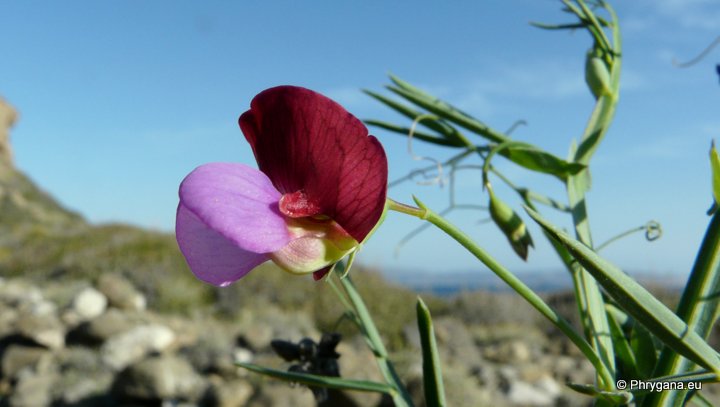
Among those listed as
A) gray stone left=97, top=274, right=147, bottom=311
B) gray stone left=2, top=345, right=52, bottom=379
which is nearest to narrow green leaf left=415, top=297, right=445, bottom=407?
gray stone left=2, top=345, right=52, bottom=379

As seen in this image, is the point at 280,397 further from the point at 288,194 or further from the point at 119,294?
the point at 119,294

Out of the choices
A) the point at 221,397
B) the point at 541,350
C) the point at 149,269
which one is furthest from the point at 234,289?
the point at 221,397

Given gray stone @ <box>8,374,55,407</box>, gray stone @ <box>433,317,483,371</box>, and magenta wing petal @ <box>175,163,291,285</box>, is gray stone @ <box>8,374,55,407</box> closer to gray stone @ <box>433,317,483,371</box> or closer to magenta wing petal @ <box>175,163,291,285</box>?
gray stone @ <box>433,317,483,371</box>

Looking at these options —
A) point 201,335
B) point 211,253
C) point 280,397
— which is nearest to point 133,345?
point 201,335

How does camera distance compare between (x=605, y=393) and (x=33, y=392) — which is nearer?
(x=605, y=393)

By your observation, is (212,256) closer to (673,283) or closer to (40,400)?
(40,400)
